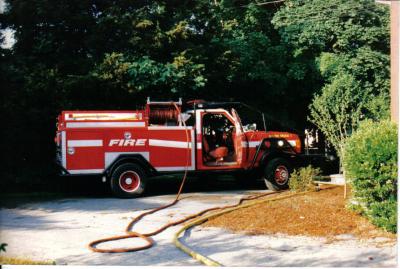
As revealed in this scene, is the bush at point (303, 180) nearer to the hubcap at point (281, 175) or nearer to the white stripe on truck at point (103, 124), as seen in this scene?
the hubcap at point (281, 175)

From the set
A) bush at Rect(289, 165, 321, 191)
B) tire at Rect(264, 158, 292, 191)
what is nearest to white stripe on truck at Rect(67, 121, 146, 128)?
tire at Rect(264, 158, 292, 191)

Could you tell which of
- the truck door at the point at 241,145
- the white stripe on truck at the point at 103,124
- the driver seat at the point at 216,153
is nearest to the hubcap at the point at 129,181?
the white stripe on truck at the point at 103,124

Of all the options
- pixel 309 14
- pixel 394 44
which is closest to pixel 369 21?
pixel 309 14

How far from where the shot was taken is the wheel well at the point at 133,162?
992 cm

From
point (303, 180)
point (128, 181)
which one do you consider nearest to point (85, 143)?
point (128, 181)

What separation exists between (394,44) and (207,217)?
14.8ft

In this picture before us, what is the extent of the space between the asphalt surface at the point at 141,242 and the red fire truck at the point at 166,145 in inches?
29.7

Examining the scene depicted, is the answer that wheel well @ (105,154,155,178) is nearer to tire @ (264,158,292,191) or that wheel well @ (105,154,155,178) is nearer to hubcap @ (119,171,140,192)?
hubcap @ (119,171,140,192)

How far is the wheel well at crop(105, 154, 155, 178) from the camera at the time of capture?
992cm

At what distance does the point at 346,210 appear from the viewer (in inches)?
317

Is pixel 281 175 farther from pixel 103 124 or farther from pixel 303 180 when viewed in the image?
pixel 103 124

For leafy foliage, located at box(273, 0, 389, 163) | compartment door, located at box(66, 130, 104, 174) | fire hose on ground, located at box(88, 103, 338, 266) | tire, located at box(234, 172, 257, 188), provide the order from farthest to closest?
tire, located at box(234, 172, 257, 188) < leafy foliage, located at box(273, 0, 389, 163) < compartment door, located at box(66, 130, 104, 174) < fire hose on ground, located at box(88, 103, 338, 266)

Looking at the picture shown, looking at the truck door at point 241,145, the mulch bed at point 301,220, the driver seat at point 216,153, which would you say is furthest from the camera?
the driver seat at point 216,153

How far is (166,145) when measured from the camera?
1027 centimetres
